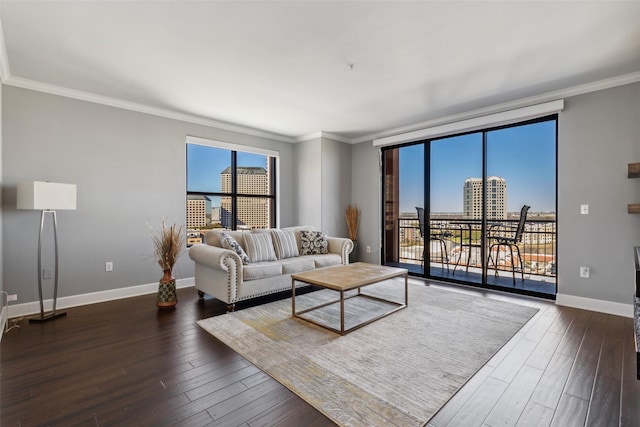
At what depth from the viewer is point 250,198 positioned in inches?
219

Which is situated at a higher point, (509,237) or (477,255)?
(509,237)

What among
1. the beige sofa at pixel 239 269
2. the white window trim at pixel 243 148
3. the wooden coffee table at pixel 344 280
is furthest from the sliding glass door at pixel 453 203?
the white window trim at pixel 243 148

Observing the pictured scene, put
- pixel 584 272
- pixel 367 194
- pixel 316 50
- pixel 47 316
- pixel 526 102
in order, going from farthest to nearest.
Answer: pixel 367 194 < pixel 526 102 < pixel 584 272 < pixel 47 316 < pixel 316 50

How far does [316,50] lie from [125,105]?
113 inches

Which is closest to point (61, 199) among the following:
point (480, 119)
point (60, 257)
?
point (60, 257)

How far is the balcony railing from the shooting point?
16.1ft

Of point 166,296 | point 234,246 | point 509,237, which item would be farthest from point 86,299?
point 509,237

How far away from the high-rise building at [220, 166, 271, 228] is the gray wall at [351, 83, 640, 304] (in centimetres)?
455

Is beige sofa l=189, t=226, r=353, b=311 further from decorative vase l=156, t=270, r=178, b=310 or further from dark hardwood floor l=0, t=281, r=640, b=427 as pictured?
dark hardwood floor l=0, t=281, r=640, b=427

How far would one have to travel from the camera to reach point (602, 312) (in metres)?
3.38

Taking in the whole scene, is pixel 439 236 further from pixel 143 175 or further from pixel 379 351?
pixel 143 175

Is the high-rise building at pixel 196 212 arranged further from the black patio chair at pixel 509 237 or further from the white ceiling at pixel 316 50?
the black patio chair at pixel 509 237

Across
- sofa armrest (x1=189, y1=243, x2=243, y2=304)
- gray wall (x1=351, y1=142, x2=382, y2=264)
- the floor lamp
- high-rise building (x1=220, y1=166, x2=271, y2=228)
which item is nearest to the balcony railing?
gray wall (x1=351, y1=142, x2=382, y2=264)

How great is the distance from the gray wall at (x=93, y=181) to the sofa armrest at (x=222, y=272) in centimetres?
122
